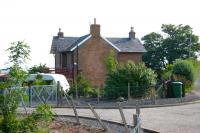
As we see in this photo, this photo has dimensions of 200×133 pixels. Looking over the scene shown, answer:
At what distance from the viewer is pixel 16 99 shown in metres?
11.4

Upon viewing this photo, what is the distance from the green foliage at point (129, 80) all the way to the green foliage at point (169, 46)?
44.4 meters

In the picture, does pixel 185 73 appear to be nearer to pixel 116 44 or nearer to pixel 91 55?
pixel 91 55

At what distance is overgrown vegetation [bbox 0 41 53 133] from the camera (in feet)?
36.4

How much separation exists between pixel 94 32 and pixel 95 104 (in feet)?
71.3

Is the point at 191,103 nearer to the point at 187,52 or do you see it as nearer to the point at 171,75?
the point at 171,75

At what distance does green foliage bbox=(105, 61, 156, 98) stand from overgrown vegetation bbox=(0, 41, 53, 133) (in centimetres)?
2083

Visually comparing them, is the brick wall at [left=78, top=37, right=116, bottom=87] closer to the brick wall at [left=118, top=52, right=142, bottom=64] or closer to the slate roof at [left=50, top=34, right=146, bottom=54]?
the slate roof at [left=50, top=34, right=146, bottom=54]

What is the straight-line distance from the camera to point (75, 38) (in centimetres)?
5588

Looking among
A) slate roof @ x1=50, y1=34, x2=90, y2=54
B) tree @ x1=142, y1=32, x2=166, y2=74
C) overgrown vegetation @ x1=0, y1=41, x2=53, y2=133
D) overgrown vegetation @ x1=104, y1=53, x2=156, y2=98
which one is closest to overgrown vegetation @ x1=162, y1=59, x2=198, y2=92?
overgrown vegetation @ x1=104, y1=53, x2=156, y2=98

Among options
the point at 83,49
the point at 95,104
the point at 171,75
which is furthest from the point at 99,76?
the point at 95,104

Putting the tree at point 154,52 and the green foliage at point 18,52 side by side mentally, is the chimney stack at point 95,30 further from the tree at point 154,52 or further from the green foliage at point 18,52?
the green foliage at point 18,52

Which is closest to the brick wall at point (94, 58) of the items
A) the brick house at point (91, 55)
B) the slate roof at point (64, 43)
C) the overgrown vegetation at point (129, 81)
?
the brick house at point (91, 55)

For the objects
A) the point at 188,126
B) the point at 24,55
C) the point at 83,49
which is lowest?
the point at 188,126

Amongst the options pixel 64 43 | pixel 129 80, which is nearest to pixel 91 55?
pixel 64 43
